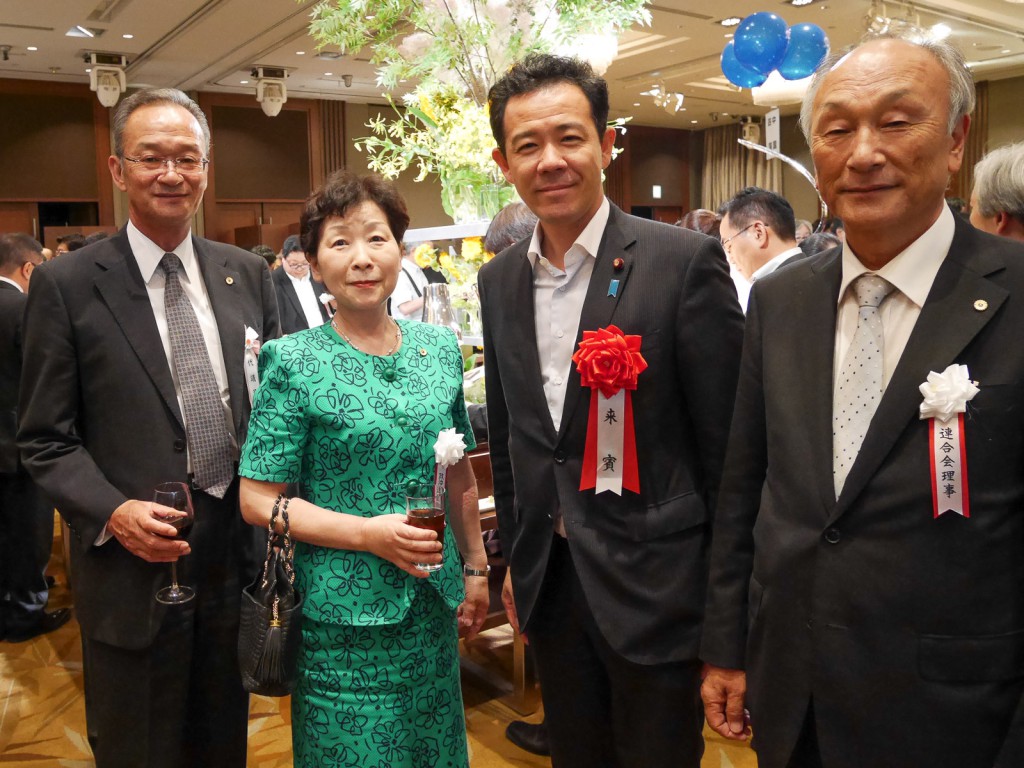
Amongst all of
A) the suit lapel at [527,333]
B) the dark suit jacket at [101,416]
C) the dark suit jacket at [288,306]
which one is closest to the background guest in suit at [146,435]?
the dark suit jacket at [101,416]

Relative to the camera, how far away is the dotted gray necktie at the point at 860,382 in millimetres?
1314

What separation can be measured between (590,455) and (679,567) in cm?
27

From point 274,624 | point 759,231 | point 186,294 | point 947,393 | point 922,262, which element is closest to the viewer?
point 947,393

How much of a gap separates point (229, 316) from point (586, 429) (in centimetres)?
102

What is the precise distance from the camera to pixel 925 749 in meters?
1.25

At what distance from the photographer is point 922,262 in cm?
130

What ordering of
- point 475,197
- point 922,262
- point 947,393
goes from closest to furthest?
point 947,393
point 922,262
point 475,197

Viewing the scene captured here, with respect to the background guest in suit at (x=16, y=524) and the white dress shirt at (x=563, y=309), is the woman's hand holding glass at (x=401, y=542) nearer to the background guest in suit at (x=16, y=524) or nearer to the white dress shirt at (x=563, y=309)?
the white dress shirt at (x=563, y=309)

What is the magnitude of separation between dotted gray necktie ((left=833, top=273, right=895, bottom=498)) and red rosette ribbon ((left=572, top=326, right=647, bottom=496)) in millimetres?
378

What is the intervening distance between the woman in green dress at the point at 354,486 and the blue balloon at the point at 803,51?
6.00 meters

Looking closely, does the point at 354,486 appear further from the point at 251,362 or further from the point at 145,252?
the point at 145,252

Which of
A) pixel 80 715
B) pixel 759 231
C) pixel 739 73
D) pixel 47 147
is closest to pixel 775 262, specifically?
pixel 759 231

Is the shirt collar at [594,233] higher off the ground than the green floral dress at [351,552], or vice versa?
the shirt collar at [594,233]

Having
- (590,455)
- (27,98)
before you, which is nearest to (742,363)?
(590,455)
